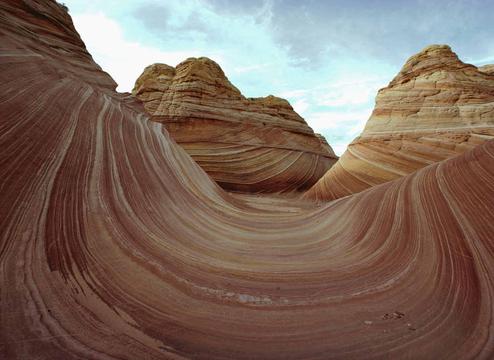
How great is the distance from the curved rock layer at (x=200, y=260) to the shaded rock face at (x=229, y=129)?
11.4ft

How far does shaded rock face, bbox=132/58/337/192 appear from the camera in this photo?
5336 millimetres

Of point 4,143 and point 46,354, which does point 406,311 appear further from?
point 4,143

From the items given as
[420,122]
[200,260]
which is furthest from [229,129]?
[200,260]

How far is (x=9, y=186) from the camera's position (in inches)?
37.0

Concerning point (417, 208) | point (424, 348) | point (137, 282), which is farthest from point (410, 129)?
point (137, 282)

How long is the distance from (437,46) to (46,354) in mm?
5745

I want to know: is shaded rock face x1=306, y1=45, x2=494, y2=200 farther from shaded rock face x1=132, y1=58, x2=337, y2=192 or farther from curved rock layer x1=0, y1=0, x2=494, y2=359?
curved rock layer x1=0, y1=0, x2=494, y2=359

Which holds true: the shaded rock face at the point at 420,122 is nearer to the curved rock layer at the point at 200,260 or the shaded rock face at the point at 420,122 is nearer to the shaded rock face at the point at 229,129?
the shaded rock face at the point at 229,129

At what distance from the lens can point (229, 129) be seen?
5625mm

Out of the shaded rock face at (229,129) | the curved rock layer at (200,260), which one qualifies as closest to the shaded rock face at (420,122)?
the shaded rock face at (229,129)

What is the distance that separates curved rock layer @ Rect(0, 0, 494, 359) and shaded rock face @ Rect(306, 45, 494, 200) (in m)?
1.98

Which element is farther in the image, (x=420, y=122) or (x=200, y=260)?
(x=420, y=122)

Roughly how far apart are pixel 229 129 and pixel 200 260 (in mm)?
4807

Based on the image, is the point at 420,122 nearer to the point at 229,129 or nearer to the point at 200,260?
the point at 229,129
